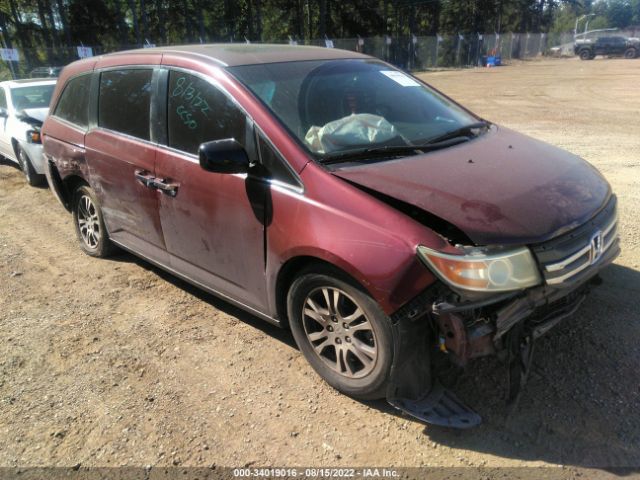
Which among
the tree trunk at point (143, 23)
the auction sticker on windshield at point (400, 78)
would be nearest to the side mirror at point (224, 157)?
the auction sticker on windshield at point (400, 78)

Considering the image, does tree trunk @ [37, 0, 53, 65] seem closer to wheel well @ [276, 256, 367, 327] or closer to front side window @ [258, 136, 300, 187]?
front side window @ [258, 136, 300, 187]

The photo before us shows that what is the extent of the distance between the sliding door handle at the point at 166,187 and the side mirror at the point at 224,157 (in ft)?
1.96

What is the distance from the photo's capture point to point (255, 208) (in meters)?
2.97

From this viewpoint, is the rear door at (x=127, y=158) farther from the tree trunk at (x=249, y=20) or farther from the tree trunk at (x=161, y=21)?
Result: the tree trunk at (x=249, y=20)

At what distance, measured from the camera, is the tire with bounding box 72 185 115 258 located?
4.67 m

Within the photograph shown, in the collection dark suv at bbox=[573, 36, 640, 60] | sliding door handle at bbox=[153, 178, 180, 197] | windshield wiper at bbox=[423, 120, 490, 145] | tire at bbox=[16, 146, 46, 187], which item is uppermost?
windshield wiper at bbox=[423, 120, 490, 145]

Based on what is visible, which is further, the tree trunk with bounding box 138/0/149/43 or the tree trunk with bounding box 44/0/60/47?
the tree trunk with bounding box 44/0/60/47

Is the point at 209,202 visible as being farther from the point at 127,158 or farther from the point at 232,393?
the point at 232,393

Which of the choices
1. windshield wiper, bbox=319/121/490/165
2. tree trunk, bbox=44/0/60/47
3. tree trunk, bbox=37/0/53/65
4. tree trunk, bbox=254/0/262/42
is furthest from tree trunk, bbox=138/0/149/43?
windshield wiper, bbox=319/121/490/165

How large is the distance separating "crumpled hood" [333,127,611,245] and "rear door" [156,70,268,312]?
672 millimetres

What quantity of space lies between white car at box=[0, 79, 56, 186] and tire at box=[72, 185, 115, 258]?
10.5ft

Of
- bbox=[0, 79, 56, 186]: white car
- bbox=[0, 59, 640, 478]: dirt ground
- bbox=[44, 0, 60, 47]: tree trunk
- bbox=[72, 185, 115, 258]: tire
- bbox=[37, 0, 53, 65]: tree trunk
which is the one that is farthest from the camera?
bbox=[37, 0, 53, 65]: tree trunk

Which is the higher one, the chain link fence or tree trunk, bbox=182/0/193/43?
tree trunk, bbox=182/0/193/43

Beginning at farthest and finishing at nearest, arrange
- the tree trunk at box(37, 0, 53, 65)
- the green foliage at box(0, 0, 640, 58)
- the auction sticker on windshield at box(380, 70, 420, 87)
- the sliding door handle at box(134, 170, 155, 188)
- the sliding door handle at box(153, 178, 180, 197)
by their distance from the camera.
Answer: the green foliage at box(0, 0, 640, 58)
the tree trunk at box(37, 0, 53, 65)
the auction sticker on windshield at box(380, 70, 420, 87)
the sliding door handle at box(134, 170, 155, 188)
the sliding door handle at box(153, 178, 180, 197)
